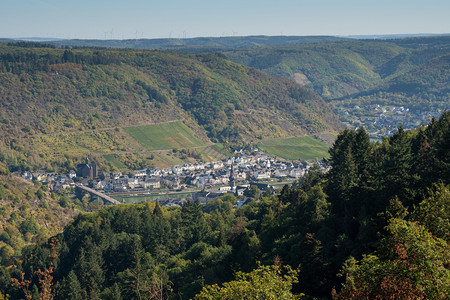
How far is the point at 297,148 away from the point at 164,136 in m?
43.5

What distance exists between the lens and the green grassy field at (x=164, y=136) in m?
158

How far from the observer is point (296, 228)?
38812mm

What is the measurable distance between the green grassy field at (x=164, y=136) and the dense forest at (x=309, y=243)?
86.7 m

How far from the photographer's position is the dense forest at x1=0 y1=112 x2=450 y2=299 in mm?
15875

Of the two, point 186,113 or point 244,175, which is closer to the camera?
point 244,175

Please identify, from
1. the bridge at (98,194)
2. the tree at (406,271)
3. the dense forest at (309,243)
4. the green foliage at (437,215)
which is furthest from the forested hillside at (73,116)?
the tree at (406,271)

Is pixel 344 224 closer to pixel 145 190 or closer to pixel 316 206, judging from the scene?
pixel 316 206

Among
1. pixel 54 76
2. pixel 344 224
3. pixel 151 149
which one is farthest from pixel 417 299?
pixel 54 76

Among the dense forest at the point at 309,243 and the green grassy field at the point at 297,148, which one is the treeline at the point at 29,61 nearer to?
the green grassy field at the point at 297,148

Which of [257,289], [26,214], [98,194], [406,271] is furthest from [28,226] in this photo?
[406,271]

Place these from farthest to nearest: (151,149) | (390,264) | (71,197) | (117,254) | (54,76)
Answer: (54,76) < (151,149) < (71,197) < (117,254) < (390,264)

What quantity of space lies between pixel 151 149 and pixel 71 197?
1537 inches

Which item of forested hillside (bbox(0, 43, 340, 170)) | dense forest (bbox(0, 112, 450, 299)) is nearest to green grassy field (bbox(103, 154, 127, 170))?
forested hillside (bbox(0, 43, 340, 170))

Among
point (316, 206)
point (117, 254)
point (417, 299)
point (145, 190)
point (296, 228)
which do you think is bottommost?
point (145, 190)
